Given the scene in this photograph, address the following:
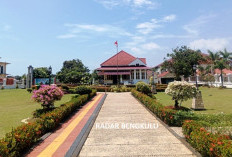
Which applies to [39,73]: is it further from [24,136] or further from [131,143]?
[131,143]

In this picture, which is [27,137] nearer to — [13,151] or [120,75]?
[13,151]

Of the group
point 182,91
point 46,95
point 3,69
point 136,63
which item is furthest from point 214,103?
point 3,69

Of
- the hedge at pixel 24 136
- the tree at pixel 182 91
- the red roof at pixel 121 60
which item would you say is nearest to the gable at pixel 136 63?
the red roof at pixel 121 60

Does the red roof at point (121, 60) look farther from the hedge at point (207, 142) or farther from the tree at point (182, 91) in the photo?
the hedge at point (207, 142)

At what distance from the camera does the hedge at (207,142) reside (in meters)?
3.82

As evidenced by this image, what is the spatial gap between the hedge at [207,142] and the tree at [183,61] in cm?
3263

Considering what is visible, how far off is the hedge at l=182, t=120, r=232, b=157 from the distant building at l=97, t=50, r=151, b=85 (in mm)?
29378

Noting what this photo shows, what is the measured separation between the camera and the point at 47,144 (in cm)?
566

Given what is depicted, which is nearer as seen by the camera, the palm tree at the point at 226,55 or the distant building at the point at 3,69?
the palm tree at the point at 226,55

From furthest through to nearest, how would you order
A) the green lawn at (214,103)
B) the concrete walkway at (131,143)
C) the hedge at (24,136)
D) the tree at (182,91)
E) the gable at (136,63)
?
the gable at (136,63), the green lawn at (214,103), the tree at (182,91), the concrete walkway at (131,143), the hedge at (24,136)

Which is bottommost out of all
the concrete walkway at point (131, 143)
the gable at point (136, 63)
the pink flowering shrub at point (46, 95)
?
the concrete walkway at point (131, 143)

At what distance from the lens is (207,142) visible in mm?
4387

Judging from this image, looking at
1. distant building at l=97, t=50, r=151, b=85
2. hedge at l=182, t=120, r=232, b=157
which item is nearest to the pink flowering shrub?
hedge at l=182, t=120, r=232, b=157

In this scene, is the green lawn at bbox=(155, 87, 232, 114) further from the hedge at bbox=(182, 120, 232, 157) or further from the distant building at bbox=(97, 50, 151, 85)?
the distant building at bbox=(97, 50, 151, 85)
